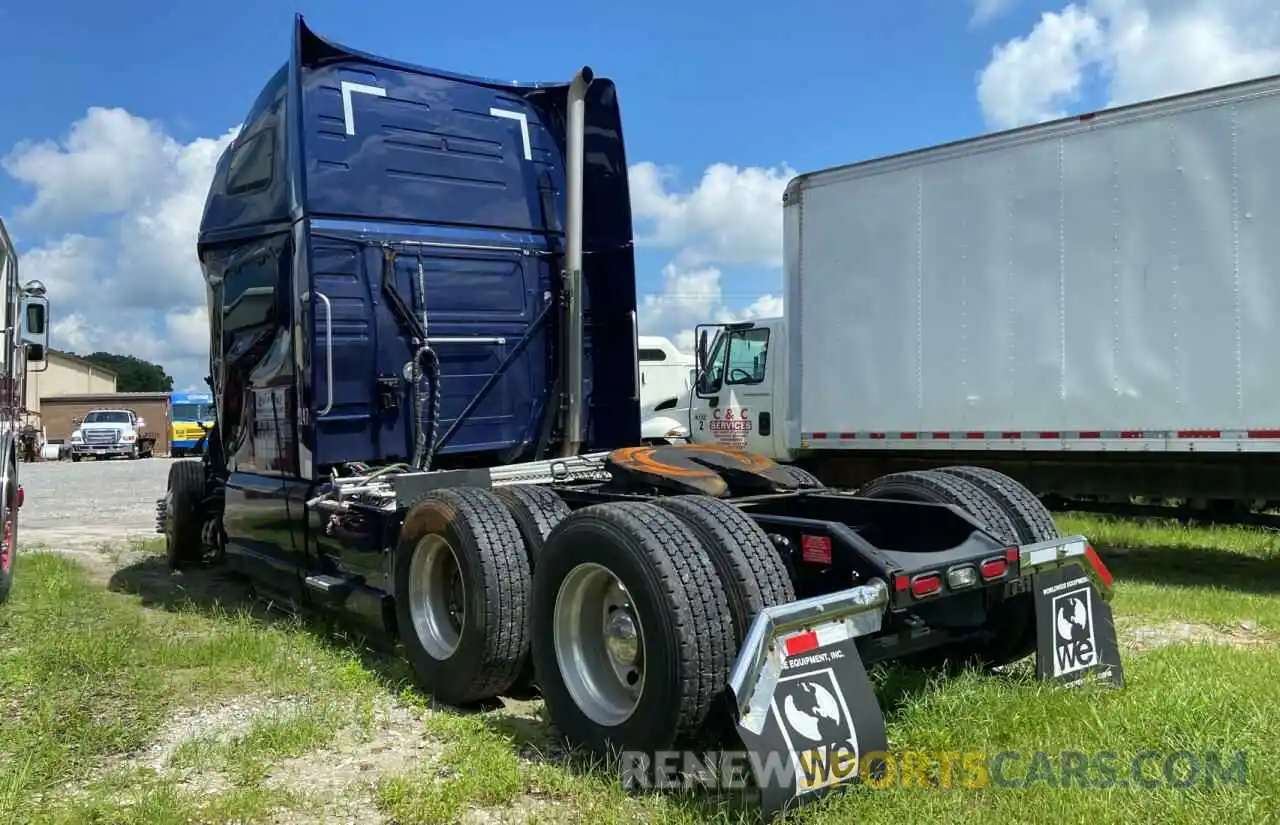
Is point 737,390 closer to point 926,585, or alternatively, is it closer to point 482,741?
point 482,741

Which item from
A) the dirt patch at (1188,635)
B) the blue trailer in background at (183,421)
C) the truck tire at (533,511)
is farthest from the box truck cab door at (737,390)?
the blue trailer in background at (183,421)

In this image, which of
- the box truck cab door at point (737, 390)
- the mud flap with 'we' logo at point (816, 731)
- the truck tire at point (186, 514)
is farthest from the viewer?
the box truck cab door at point (737, 390)

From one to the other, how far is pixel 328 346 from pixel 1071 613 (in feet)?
13.3

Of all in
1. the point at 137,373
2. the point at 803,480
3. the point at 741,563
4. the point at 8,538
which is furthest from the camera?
the point at 137,373

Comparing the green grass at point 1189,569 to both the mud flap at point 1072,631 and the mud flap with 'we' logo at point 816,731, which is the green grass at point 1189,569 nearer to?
the mud flap at point 1072,631

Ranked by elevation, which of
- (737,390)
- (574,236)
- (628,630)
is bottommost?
(628,630)

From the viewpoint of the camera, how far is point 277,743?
3.88m

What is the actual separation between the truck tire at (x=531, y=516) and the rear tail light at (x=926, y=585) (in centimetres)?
159

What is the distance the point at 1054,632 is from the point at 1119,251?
502 centimetres

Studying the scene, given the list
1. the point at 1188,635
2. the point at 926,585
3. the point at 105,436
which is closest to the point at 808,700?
Answer: the point at 926,585

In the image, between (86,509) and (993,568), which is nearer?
(993,568)

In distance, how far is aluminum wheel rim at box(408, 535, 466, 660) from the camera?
463 centimetres

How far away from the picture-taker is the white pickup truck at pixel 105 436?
37.4m

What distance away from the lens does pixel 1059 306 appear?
324 inches
